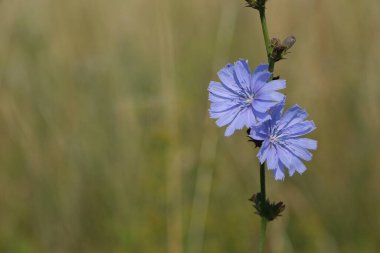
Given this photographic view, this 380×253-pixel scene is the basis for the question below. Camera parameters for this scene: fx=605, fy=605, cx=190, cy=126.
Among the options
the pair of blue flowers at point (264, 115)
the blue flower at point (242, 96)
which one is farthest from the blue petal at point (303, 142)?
the blue flower at point (242, 96)

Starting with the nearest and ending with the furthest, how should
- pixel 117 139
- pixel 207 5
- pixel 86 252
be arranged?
1. pixel 86 252
2. pixel 117 139
3. pixel 207 5

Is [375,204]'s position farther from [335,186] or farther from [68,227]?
[68,227]

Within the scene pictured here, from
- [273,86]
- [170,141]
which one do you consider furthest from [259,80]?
[170,141]

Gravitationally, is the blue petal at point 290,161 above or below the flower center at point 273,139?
below

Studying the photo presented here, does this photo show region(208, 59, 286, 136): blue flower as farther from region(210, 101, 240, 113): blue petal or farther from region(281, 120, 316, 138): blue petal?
region(281, 120, 316, 138): blue petal

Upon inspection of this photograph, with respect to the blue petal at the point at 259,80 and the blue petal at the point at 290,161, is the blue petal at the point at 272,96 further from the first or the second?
the blue petal at the point at 290,161

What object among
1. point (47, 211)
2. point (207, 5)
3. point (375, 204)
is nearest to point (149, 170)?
point (47, 211)

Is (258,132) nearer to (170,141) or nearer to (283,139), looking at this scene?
(283,139)

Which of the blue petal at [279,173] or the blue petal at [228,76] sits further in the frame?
the blue petal at [228,76]
